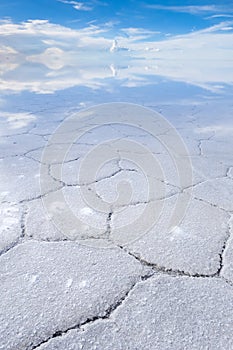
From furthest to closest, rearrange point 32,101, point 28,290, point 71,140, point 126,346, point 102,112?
1. point 32,101
2. point 102,112
3. point 71,140
4. point 28,290
5. point 126,346

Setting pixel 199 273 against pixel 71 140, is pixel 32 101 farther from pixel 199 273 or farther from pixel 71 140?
→ pixel 199 273

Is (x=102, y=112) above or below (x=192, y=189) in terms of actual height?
above

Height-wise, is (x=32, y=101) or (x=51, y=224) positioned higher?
(x=32, y=101)

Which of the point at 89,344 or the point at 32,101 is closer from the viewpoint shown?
the point at 89,344

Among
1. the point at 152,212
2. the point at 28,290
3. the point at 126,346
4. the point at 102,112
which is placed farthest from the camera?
A: the point at 102,112

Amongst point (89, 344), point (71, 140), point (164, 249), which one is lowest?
point (89, 344)

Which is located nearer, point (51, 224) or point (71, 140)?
point (51, 224)

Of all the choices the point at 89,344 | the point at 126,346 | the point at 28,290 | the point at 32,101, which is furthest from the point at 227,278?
the point at 32,101

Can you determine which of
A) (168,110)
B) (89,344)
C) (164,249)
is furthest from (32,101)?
(89,344)

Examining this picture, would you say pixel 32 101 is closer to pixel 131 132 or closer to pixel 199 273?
pixel 131 132
